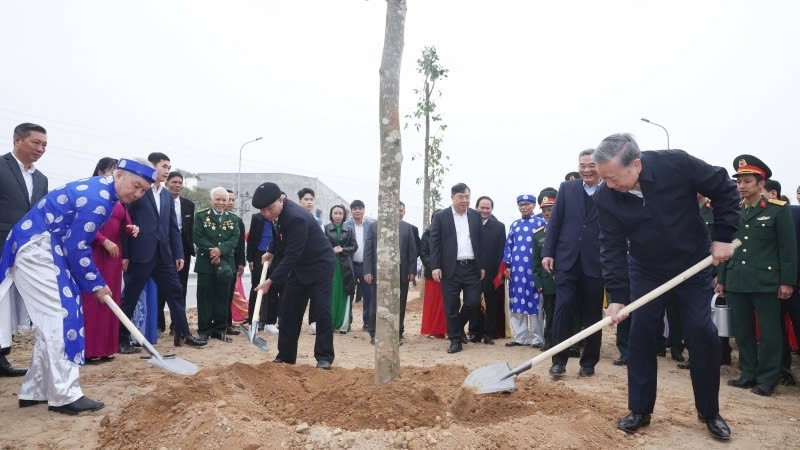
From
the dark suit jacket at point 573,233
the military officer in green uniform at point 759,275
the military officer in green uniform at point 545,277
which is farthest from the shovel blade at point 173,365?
the military officer in green uniform at point 759,275

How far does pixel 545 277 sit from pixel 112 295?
4.74 metres

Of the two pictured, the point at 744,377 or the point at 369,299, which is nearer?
the point at 744,377

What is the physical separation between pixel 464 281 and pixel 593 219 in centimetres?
202

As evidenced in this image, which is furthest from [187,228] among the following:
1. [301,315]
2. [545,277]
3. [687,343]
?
[687,343]

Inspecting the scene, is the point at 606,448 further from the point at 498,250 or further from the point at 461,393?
the point at 498,250

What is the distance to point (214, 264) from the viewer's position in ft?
21.9

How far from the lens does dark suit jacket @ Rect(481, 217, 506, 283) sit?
7.23 meters

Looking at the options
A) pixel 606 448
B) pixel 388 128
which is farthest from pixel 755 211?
pixel 388 128

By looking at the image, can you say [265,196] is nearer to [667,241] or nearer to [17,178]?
[17,178]

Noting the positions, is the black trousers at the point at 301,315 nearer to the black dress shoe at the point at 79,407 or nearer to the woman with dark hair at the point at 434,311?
the black dress shoe at the point at 79,407

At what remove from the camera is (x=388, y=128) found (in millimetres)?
3623

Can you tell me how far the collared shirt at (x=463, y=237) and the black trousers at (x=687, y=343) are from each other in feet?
10.7

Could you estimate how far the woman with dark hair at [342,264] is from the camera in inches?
314

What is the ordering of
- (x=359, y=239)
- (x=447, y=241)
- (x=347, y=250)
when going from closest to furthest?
(x=447, y=241) → (x=347, y=250) → (x=359, y=239)
